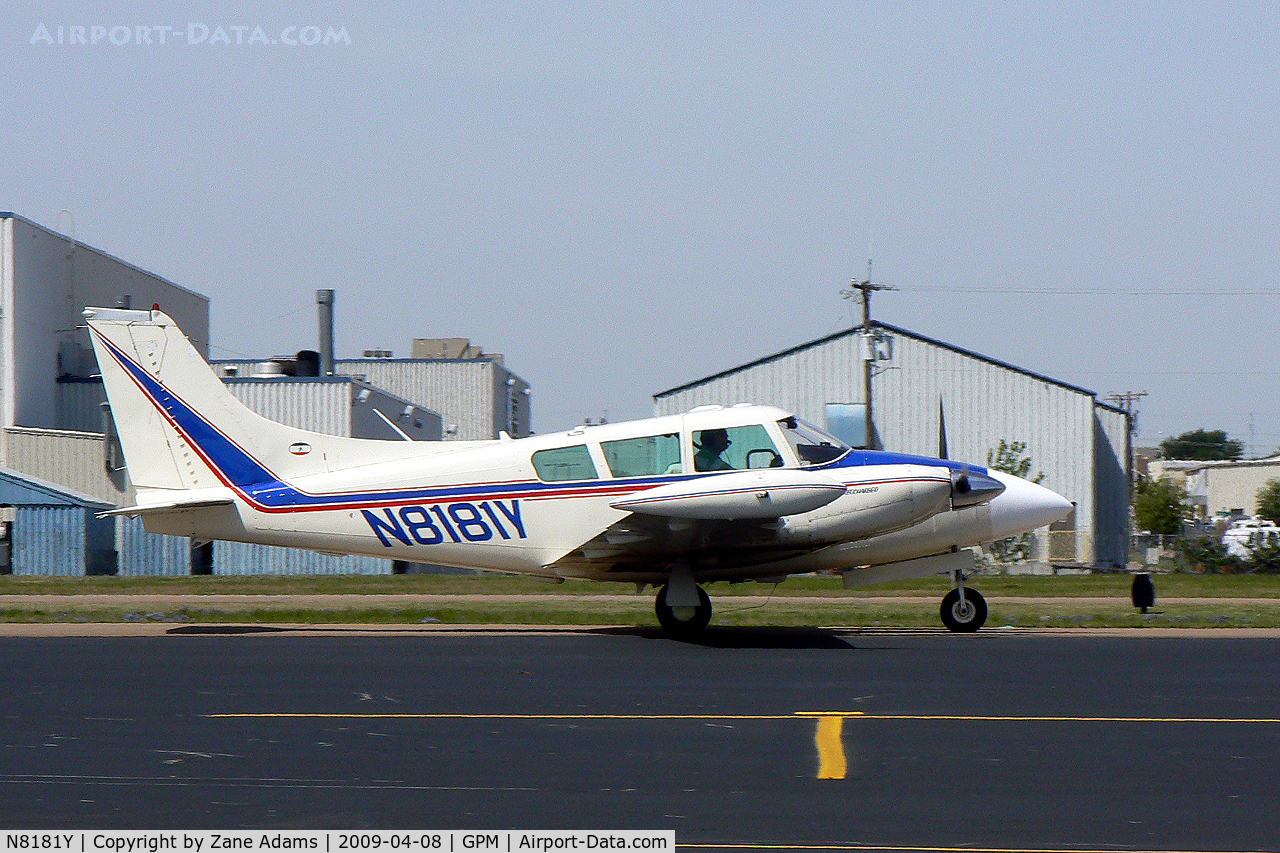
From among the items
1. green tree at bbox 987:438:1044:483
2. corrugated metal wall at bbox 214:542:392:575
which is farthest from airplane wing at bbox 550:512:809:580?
green tree at bbox 987:438:1044:483

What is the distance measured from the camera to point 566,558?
45.4ft

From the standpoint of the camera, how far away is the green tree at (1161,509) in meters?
76.8

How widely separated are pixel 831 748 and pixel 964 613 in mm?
7744

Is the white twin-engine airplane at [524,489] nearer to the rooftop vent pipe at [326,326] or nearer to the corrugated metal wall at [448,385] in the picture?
the rooftop vent pipe at [326,326]

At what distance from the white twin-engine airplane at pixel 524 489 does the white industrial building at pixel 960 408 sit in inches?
960

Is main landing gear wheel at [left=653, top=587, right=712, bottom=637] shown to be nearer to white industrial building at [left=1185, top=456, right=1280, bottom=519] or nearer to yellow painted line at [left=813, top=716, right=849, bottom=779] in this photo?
yellow painted line at [left=813, top=716, right=849, bottom=779]

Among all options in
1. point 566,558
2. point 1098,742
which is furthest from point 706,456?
point 1098,742

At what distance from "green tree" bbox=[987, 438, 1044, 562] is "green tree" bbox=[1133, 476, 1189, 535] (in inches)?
1669

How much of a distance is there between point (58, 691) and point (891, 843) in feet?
22.7

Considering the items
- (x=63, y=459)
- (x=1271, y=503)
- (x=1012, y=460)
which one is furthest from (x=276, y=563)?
(x=1271, y=503)

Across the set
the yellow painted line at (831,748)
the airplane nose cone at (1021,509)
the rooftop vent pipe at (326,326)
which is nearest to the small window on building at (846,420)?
the rooftop vent pipe at (326,326)

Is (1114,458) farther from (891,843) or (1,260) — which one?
(891,843)

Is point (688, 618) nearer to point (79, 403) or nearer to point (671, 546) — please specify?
point (671, 546)

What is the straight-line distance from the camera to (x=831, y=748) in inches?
291
